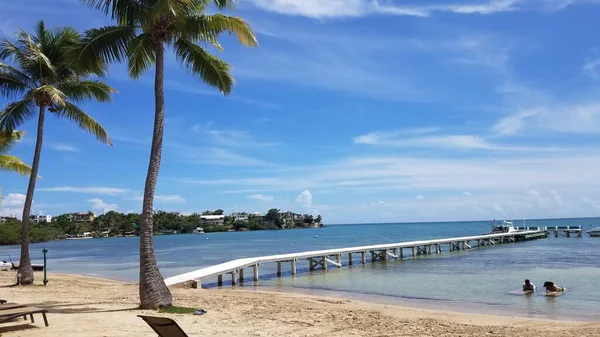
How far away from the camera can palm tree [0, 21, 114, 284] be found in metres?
16.8

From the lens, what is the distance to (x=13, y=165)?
23031mm

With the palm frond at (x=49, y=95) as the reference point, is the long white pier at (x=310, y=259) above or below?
below

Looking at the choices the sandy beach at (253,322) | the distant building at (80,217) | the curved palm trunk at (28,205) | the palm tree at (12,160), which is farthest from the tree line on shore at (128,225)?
the sandy beach at (253,322)

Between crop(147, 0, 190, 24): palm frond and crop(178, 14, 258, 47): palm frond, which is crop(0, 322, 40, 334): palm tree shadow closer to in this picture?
crop(147, 0, 190, 24): palm frond

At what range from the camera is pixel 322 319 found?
11391 mm

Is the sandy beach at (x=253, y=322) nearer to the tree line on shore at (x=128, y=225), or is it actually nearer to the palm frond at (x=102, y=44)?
the palm frond at (x=102, y=44)

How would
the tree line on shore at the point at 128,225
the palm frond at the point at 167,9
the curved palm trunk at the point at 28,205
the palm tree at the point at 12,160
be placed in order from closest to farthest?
the palm frond at the point at 167,9 < the curved palm trunk at the point at 28,205 < the palm tree at the point at 12,160 < the tree line on shore at the point at 128,225

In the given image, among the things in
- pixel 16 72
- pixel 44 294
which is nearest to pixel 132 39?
pixel 16 72

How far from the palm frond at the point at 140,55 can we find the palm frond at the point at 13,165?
489 inches

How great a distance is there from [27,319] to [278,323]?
194 inches

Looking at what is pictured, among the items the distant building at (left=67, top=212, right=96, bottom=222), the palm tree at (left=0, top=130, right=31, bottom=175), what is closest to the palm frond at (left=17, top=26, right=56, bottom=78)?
the palm tree at (left=0, top=130, right=31, bottom=175)

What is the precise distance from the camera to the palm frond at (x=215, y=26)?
12.0 meters

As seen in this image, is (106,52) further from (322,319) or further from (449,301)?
(449,301)

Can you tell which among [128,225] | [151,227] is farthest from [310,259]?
[128,225]
